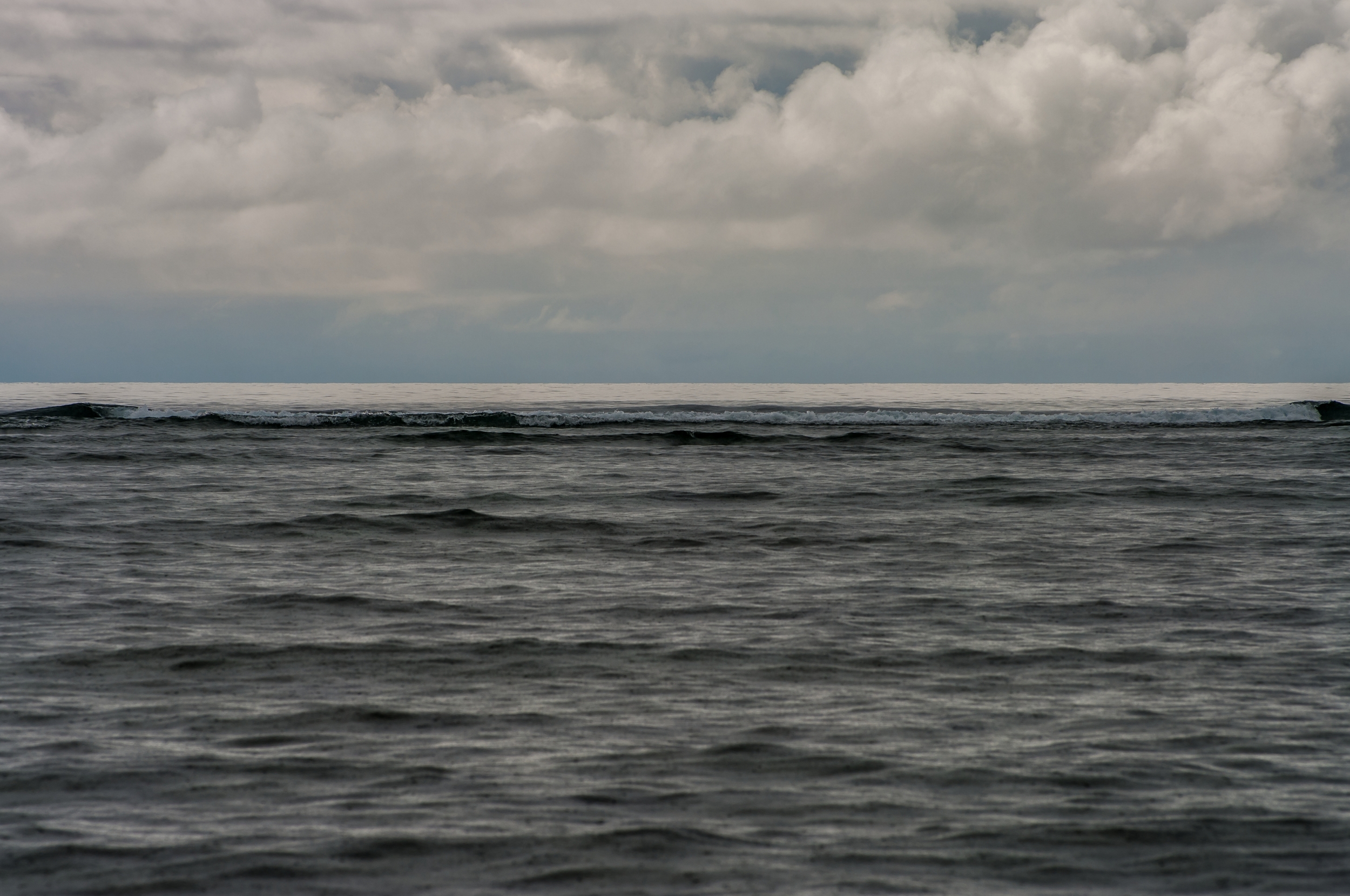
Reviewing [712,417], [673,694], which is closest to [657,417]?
[712,417]

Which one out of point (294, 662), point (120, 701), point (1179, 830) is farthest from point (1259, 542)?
point (120, 701)

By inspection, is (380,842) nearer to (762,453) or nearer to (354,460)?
(354,460)

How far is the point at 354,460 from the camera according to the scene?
1164 inches

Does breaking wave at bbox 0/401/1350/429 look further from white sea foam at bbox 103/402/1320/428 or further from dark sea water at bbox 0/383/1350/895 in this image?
dark sea water at bbox 0/383/1350/895

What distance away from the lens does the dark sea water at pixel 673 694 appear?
517 centimetres

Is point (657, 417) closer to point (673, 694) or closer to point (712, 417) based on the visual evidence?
point (712, 417)

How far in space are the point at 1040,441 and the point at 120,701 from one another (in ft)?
107

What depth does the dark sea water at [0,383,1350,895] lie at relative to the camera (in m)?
5.17

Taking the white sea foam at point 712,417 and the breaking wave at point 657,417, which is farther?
the white sea foam at point 712,417

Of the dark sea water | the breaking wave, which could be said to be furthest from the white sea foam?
the dark sea water

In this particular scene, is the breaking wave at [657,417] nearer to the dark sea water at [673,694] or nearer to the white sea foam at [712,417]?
the white sea foam at [712,417]

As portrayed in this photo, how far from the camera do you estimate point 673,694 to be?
794cm

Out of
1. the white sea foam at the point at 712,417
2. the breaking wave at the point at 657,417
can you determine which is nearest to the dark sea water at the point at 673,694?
the breaking wave at the point at 657,417

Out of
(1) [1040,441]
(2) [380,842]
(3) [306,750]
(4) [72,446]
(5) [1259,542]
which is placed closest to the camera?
(2) [380,842]
